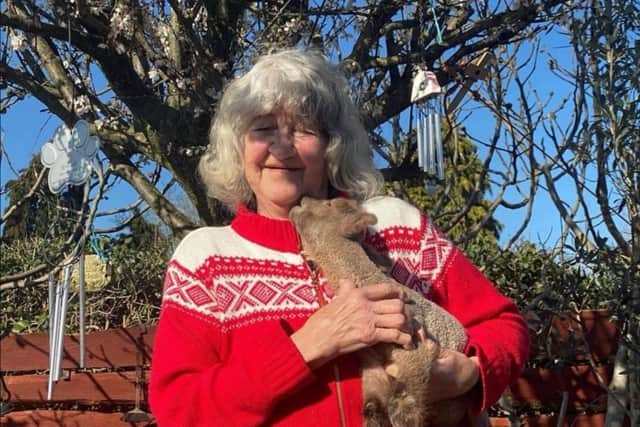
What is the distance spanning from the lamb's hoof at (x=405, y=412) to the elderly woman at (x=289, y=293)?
7 centimetres

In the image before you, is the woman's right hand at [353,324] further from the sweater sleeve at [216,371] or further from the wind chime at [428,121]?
the wind chime at [428,121]

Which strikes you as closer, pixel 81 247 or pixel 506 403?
pixel 506 403

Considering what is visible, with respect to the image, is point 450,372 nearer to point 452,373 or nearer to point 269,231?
point 452,373

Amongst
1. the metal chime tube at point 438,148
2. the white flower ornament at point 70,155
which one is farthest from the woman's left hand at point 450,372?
the white flower ornament at point 70,155

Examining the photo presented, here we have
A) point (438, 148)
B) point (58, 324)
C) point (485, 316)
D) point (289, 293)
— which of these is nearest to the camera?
point (289, 293)

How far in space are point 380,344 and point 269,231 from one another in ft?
1.50

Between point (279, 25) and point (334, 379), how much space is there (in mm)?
2062

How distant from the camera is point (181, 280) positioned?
79.0 inches

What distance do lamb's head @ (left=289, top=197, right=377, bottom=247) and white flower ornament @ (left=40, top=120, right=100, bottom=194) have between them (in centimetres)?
148

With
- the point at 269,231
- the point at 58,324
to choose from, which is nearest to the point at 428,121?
the point at 269,231

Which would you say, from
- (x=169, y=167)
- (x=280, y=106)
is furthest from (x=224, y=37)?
(x=280, y=106)

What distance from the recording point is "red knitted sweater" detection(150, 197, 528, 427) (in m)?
1.84

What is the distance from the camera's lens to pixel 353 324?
1.78 m

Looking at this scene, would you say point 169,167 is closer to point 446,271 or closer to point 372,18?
point 372,18
